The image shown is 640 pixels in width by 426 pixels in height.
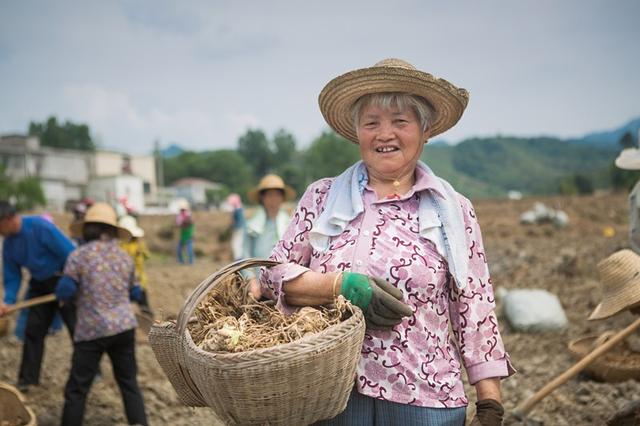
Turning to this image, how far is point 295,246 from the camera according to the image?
1.82 meters

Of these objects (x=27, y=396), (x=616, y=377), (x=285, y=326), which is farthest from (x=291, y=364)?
(x=27, y=396)

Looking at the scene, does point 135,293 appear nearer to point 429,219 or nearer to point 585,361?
point 429,219

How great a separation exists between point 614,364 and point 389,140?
330 cm

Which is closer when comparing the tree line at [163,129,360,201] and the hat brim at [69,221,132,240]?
the hat brim at [69,221,132,240]

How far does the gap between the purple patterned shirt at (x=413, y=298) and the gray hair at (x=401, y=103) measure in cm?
21

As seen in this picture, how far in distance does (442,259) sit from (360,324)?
1.42 feet

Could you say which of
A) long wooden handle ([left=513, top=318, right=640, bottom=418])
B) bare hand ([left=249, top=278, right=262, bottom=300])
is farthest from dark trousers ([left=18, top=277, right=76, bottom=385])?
long wooden handle ([left=513, top=318, right=640, bottom=418])

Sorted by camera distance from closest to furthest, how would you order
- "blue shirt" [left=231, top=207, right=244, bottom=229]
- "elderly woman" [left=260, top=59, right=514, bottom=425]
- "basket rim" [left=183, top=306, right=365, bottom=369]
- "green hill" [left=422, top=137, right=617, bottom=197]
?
"basket rim" [left=183, top=306, right=365, bottom=369] < "elderly woman" [left=260, top=59, right=514, bottom=425] < "blue shirt" [left=231, top=207, right=244, bottom=229] < "green hill" [left=422, top=137, right=617, bottom=197]

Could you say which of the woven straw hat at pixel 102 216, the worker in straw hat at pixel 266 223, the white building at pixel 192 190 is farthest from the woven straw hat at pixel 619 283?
the white building at pixel 192 190

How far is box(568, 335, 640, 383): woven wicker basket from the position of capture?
3.94 m

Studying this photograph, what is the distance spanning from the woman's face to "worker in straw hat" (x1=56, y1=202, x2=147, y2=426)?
244 centimetres

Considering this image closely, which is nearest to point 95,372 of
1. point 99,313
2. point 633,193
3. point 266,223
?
point 99,313

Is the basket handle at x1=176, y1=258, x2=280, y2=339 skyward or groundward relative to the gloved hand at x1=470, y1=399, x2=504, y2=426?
skyward

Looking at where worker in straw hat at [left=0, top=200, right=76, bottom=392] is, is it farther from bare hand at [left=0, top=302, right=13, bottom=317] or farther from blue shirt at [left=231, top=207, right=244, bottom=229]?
blue shirt at [left=231, top=207, right=244, bottom=229]
